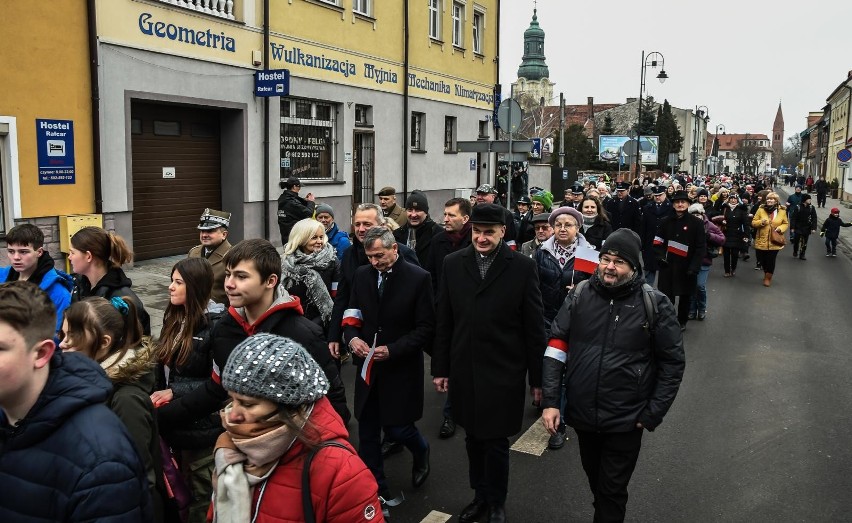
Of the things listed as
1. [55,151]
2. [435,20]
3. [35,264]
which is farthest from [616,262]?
[435,20]

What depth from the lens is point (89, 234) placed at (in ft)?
15.6

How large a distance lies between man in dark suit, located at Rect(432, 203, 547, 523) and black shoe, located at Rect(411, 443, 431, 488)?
23.4 inches

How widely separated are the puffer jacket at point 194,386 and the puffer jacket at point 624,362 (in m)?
1.98

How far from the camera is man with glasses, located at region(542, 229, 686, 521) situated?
3.91m

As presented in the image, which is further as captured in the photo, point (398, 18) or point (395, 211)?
point (398, 18)

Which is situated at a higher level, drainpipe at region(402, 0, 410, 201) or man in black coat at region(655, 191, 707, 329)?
drainpipe at region(402, 0, 410, 201)

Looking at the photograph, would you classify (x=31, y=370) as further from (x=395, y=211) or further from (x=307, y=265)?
(x=395, y=211)

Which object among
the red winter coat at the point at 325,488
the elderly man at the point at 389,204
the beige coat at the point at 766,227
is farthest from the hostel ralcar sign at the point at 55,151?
the beige coat at the point at 766,227

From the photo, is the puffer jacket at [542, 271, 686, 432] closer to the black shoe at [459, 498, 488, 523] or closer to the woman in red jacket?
the black shoe at [459, 498, 488, 523]

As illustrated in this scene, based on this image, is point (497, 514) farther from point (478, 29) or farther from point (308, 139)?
point (478, 29)

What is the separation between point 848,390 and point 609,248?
17.2 ft

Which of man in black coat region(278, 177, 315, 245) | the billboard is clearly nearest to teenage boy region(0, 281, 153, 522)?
man in black coat region(278, 177, 315, 245)

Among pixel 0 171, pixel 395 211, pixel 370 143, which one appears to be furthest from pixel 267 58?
pixel 395 211

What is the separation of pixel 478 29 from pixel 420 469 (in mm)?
23366
